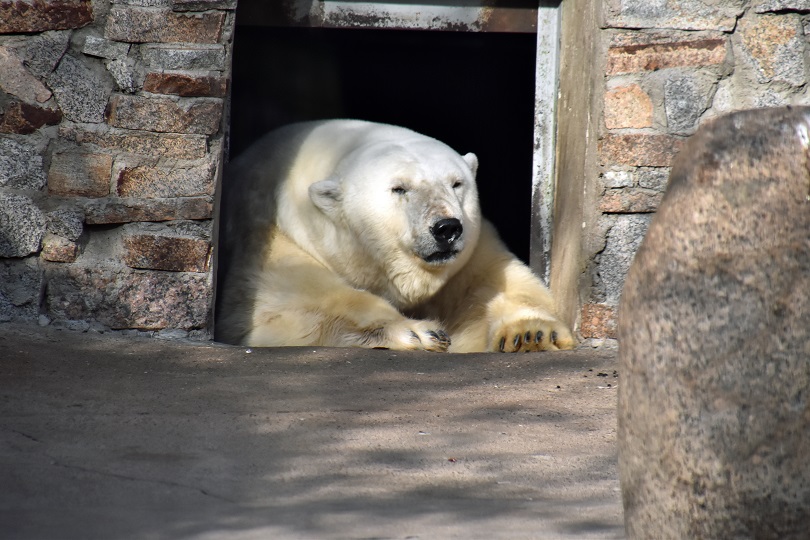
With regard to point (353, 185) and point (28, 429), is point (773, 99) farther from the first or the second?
point (28, 429)

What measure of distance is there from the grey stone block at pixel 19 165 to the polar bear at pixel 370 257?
0.96 m

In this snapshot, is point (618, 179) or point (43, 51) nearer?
point (43, 51)

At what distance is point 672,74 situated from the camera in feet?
12.1

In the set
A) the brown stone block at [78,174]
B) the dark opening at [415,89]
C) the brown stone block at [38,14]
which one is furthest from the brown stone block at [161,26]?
the dark opening at [415,89]

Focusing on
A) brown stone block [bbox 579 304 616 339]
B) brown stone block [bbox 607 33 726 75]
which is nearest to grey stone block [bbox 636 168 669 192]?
brown stone block [bbox 607 33 726 75]

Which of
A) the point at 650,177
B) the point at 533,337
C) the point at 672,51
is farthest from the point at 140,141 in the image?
the point at 672,51

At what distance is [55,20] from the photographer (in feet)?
11.1

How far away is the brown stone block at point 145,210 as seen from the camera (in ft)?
11.2

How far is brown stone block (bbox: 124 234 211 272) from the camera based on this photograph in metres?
3.46

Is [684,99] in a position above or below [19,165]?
above

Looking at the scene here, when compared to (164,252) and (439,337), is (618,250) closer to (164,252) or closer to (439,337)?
(439,337)

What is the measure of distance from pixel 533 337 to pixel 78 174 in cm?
173

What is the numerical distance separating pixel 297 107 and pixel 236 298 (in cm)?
222

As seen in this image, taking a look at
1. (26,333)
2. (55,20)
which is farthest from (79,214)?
(55,20)
